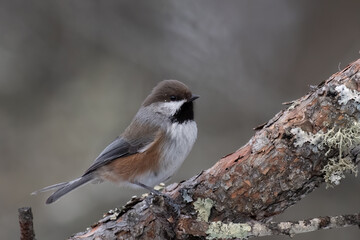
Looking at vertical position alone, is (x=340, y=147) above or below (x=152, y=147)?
below

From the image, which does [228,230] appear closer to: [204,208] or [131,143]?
[204,208]

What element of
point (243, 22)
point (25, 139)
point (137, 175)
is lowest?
point (137, 175)

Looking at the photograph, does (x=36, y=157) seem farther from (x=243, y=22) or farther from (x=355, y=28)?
(x=355, y=28)

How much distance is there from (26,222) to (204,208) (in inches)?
35.9

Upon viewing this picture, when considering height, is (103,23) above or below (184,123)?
above

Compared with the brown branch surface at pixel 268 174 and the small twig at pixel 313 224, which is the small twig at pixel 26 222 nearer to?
the brown branch surface at pixel 268 174

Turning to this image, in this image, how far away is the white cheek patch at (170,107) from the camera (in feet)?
11.8

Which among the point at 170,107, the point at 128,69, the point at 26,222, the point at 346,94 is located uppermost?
the point at 128,69

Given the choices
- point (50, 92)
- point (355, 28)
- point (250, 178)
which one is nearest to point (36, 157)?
point (50, 92)

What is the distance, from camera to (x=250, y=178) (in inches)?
98.8

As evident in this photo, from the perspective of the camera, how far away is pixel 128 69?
17.3ft

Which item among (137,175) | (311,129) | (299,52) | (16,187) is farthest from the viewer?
(299,52)

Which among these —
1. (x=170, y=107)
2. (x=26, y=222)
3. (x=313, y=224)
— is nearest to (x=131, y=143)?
(x=170, y=107)

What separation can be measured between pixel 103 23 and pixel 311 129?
3.45 meters
